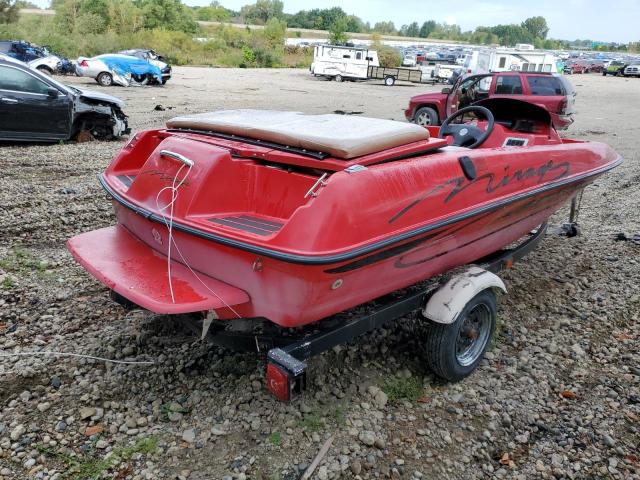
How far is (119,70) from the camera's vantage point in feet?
68.0

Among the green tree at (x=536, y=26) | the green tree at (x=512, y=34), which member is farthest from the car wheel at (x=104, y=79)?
the green tree at (x=536, y=26)

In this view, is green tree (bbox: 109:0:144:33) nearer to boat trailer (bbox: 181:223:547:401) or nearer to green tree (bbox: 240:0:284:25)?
boat trailer (bbox: 181:223:547:401)

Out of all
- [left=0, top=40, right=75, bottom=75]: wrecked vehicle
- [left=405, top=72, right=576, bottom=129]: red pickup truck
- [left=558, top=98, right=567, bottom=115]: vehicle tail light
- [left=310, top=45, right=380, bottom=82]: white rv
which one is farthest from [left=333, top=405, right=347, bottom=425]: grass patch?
[left=310, top=45, right=380, bottom=82]: white rv

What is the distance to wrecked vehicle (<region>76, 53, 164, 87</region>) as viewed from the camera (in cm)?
2023

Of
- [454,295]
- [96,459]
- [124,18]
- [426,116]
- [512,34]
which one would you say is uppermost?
[512,34]

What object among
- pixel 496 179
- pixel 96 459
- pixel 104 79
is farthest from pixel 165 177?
pixel 104 79

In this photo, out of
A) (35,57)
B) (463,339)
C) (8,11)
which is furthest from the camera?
(8,11)

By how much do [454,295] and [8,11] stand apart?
46.8 m

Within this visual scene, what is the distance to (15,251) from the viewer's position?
4.92 metres

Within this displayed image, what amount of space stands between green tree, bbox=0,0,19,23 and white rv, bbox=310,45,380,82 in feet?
80.2

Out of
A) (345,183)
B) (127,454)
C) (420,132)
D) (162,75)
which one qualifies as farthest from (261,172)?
(162,75)

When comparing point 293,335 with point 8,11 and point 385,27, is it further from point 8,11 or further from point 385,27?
point 385,27

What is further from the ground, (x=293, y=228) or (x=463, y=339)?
(x=293, y=228)

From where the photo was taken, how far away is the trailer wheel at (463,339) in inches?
127
